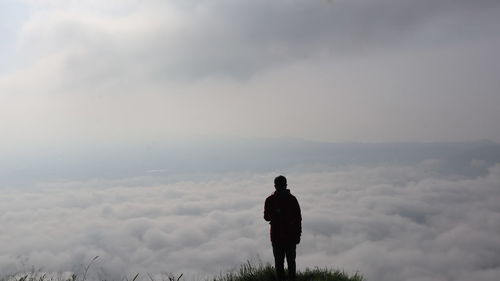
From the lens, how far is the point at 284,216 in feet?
29.1

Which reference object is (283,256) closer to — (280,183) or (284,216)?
(284,216)

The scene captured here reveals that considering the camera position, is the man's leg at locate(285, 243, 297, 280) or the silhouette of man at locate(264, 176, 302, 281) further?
the man's leg at locate(285, 243, 297, 280)

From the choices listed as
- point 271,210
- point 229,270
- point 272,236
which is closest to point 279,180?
point 271,210

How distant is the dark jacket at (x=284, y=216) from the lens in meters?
8.87

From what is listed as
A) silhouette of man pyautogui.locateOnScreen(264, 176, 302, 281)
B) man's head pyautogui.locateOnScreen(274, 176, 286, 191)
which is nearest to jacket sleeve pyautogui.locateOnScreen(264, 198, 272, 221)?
silhouette of man pyautogui.locateOnScreen(264, 176, 302, 281)

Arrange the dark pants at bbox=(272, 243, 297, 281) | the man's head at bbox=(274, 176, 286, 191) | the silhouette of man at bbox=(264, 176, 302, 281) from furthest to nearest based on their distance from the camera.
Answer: the dark pants at bbox=(272, 243, 297, 281) → the silhouette of man at bbox=(264, 176, 302, 281) → the man's head at bbox=(274, 176, 286, 191)

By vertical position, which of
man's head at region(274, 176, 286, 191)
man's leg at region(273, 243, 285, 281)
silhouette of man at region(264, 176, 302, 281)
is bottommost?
man's leg at region(273, 243, 285, 281)

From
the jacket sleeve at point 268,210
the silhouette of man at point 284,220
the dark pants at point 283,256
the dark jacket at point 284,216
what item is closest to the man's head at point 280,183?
the silhouette of man at point 284,220

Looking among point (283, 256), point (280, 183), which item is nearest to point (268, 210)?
point (280, 183)

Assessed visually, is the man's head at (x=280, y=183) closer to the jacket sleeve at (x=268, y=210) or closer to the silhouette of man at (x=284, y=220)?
the silhouette of man at (x=284, y=220)

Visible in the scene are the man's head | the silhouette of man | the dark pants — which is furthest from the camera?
the dark pants

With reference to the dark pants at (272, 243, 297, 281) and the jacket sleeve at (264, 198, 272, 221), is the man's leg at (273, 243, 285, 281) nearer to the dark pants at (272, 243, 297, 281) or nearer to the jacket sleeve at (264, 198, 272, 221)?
the dark pants at (272, 243, 297, 281)

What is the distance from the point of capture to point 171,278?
18.8 feet

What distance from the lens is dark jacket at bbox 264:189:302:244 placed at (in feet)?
29.1
